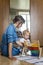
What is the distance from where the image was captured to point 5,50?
3492mm

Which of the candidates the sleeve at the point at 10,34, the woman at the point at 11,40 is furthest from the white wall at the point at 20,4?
the sleeve at the point at 10,34

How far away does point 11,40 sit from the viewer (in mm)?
3309

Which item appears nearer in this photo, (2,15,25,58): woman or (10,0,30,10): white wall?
(2,15,25,58): woman

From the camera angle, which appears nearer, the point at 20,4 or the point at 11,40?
the point at 11,40

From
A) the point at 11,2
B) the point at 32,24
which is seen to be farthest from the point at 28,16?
the point at 11,2

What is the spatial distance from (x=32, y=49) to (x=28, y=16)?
5.74 ft

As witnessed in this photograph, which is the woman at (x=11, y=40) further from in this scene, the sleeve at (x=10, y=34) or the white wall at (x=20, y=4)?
→ the white wall at (x=20, y=4)

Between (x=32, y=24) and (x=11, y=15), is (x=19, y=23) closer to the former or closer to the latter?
(x=11, y=15)

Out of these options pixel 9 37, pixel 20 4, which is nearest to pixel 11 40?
pixel 9 37

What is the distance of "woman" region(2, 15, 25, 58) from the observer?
3316 mm

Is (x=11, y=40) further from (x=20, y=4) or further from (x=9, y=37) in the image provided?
(x=20, y=4)

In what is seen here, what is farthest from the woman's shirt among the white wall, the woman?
the white wall

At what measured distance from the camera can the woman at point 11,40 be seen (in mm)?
3316

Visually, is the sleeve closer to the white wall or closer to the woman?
the woman
